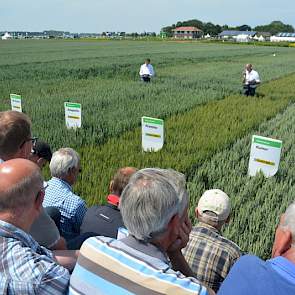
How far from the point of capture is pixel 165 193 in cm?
184

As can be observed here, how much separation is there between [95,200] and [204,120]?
5.69m

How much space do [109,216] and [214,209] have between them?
78 cm

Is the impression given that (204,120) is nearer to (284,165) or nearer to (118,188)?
(284,165)

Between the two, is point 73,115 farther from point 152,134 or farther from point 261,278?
point 261,278

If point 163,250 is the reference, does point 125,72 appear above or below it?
below

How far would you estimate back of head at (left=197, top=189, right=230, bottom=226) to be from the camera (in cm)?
296

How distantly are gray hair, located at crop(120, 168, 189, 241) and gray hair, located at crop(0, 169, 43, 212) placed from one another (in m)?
0.44

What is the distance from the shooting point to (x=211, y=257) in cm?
276

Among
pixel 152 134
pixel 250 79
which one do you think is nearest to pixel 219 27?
pixel 250 79

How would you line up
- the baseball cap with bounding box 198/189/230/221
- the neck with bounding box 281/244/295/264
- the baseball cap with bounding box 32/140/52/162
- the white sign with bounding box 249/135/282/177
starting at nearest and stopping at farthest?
the neck with bounding box 281/244/295/264
the baseball cap with bounding box 198/189/230/221
the baseball cap with bounding box 32/140/52/162
the white sign with bounding box 249/135/282/177

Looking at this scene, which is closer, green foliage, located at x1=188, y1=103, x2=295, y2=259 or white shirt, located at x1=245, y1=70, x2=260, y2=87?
green foliage, located at x1=188, y1=103, x2=295, y2=259

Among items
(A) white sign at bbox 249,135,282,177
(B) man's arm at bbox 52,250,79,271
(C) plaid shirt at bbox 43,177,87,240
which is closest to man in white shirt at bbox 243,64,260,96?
(A) white sign at bbox 249,135,282,177

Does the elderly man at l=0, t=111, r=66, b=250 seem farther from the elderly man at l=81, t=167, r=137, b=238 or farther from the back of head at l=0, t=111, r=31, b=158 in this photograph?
the elderly man at l=81, t=167, r=137, b=238

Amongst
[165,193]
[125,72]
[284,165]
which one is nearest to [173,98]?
Answer: [284,165]
